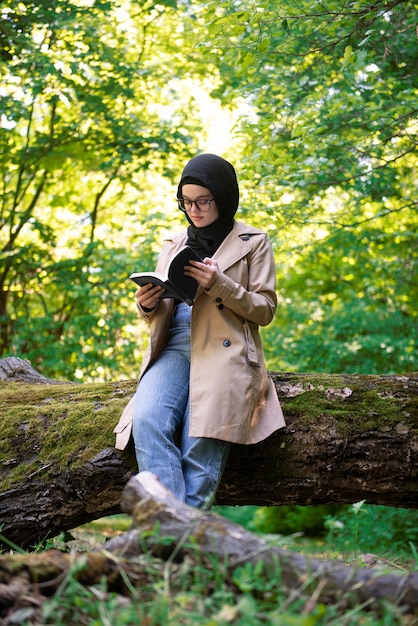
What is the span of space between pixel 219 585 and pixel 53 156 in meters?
7.88

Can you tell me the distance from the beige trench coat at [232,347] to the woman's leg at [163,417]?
0.13m

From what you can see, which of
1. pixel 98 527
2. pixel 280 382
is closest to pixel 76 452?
pixel 280 382

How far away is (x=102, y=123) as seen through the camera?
838 cm

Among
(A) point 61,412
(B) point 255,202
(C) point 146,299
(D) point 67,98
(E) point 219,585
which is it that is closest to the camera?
(E) point 219,585

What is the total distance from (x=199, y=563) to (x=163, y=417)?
1.43 m

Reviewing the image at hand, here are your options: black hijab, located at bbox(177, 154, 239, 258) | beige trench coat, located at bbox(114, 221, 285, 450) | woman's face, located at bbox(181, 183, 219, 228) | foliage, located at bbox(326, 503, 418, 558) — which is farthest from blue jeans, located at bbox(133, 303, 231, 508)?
foliage, located at bbox(326, 503, 418, 558)

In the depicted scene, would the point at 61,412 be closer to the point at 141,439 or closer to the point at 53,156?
the point at 141,439

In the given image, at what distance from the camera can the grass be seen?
5.32 feet

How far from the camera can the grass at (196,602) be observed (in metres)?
1.62

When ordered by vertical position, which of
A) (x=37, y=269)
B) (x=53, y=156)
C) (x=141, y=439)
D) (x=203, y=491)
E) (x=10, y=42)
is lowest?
(x=203, y=491)

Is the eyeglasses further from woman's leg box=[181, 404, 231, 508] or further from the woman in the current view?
woman's leg box=[181, 404, 231, 508]

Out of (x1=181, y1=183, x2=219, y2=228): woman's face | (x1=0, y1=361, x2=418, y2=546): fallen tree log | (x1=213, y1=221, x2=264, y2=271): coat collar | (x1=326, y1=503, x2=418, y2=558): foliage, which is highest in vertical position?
(x1=181, y1=183, x2=219, y2=228): woman's face

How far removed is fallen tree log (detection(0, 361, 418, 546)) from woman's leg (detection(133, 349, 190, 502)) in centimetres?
42

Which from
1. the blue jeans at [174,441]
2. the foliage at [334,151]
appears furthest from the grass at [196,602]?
the foliage at [334,151]
